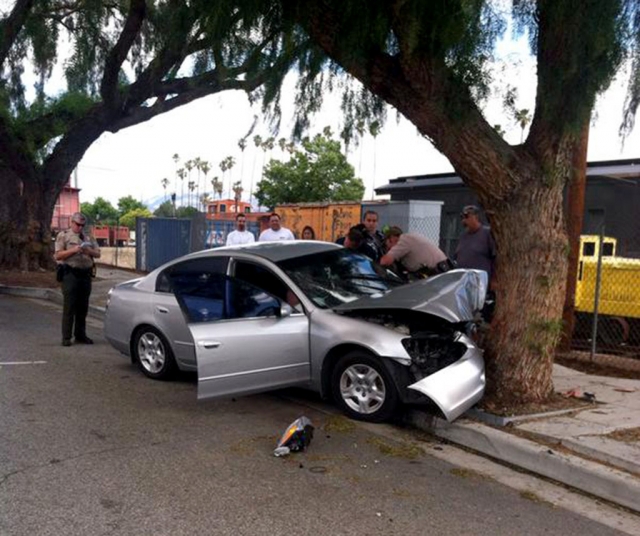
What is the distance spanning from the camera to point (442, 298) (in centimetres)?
558

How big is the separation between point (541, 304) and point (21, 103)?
611 inches

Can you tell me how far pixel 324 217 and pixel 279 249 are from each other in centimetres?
1169

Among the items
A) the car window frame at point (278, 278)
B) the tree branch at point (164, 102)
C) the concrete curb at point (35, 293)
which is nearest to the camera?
the car window frame at point (278, 278)

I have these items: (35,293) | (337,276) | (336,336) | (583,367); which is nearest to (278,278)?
(337,276)

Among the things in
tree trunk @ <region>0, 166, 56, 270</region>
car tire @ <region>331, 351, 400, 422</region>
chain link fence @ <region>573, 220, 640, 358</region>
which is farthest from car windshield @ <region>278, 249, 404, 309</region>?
tree trunk @ <region>0, 166, 56, 270</region>

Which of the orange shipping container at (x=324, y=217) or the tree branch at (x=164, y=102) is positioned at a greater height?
the tree branch at (x=164, y=102)

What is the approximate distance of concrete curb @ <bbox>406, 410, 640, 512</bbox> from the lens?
4.41 m

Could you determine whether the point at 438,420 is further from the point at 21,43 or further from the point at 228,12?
the point at 21,43

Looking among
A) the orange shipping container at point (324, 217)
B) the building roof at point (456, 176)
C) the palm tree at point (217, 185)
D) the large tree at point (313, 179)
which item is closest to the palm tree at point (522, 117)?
the building roof at point (456, 176)

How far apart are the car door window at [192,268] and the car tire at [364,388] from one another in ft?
5.51

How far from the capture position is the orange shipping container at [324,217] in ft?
57.6

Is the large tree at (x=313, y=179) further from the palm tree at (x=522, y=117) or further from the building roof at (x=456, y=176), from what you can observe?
the palm tree at (x=522, y=117)

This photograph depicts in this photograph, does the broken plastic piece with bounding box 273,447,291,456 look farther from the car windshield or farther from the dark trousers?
the dark trousers

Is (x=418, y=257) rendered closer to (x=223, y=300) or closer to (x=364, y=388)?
(x=364, y=388)
